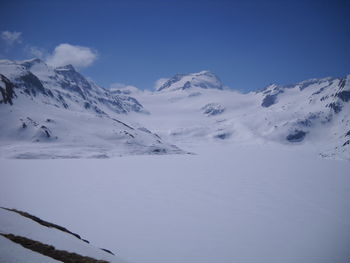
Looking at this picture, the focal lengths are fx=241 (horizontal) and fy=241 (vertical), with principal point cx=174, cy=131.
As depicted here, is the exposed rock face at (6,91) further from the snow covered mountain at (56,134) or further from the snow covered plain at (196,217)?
the snow covered plain at (196,217)

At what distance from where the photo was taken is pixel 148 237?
84.3ft

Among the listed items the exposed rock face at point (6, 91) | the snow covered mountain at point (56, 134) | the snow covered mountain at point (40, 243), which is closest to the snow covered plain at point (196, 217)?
the snow covered mountain at point (40, 243)

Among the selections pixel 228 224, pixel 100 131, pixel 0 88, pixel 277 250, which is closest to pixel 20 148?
pixel 100 131

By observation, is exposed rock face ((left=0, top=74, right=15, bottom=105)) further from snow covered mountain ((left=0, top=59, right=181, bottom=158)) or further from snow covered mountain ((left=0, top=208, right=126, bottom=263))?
snow covered mountain ((left=0, top=208, right=126, bottom=263))

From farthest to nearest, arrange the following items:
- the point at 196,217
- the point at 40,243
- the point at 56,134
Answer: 1. the point at 56,134
2. the point at 196,217
3. the point at 40,243

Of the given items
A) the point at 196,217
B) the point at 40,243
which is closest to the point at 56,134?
the point at 196,217

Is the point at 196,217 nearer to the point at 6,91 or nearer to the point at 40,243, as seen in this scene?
the point at 40,243

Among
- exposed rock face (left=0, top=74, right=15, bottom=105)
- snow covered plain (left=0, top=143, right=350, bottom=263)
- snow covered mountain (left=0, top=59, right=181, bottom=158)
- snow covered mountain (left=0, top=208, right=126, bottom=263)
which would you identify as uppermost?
exposed rock face (left=0, top=74, right=15, bottom=105)

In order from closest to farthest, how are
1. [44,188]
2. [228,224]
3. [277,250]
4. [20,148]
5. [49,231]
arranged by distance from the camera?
[49,231] → [277,250] → [228,224] → [44,188] → [20,148]

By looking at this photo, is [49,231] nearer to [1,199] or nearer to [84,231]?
[84,231]

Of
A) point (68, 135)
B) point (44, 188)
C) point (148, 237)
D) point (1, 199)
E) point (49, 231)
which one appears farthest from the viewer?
point (68, 135)

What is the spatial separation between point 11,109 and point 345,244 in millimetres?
173294

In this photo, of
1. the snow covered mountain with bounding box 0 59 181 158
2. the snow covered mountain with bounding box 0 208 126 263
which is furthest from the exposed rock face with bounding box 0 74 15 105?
the snow covered mountain with bounding box 0 208 126 263

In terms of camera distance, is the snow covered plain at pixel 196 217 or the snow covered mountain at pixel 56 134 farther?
the snow covered mountain at pixel 56 134
